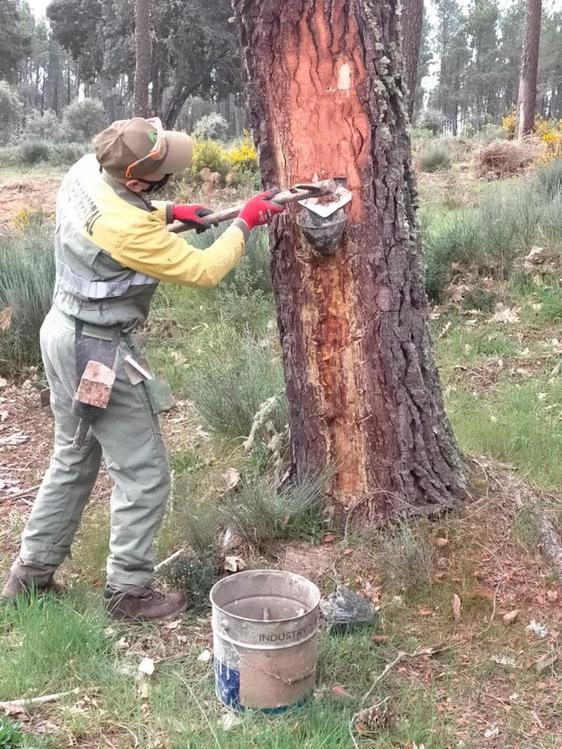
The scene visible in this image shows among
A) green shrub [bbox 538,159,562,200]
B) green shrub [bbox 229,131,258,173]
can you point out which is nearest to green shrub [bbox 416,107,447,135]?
green shrub [bbox 229,131,258,173]

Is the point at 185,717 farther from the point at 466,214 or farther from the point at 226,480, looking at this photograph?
the point at 466,214

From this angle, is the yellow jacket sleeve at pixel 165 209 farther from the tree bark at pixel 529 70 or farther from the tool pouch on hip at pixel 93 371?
the tree bark at pixel 529 70

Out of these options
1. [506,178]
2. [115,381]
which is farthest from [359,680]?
[506,178]

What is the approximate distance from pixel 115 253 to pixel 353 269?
107 cm

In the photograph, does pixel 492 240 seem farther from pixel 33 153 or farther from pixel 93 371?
pixel 33 153

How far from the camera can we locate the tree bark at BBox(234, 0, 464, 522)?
3.39 meters

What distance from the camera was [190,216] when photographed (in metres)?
3.52

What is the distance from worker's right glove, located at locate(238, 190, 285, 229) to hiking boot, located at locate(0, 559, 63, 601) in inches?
65.9

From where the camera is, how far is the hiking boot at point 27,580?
11.2ft

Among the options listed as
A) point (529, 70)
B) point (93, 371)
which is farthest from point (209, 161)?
point (93, 371)

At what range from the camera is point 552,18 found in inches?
2314

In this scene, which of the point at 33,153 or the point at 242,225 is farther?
the point at 33,153

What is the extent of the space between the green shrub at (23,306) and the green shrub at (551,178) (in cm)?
552

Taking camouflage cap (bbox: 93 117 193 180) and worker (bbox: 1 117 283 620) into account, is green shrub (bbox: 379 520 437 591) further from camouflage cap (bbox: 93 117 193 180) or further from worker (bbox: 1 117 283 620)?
camouflage cap (bbox: 93 117 193 180)
